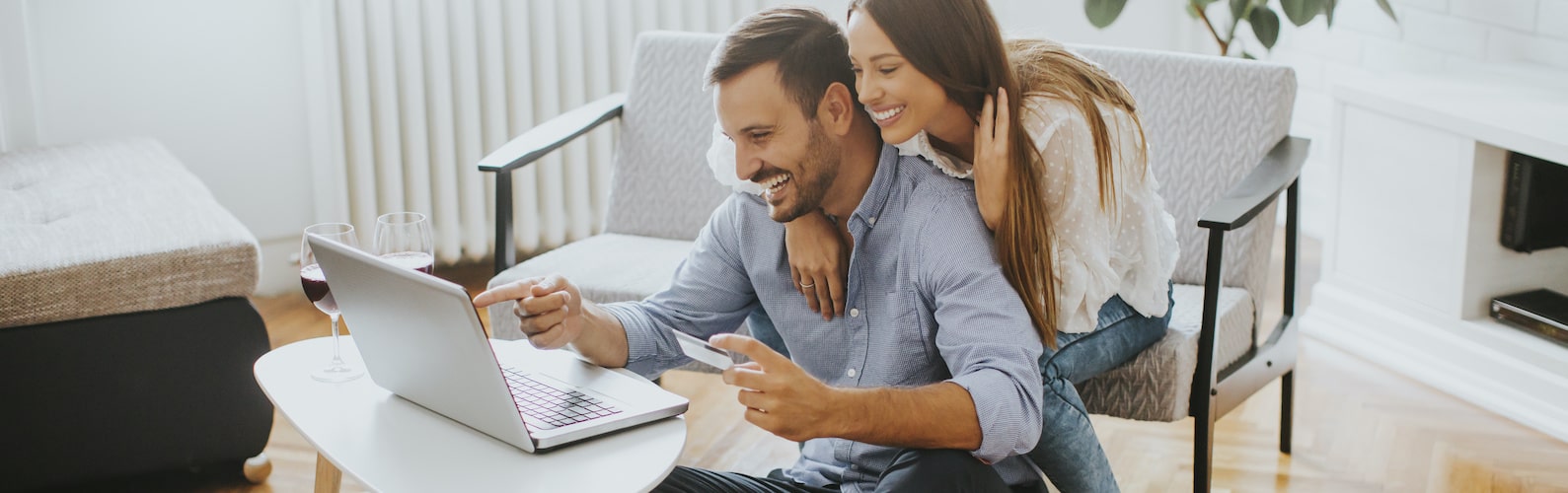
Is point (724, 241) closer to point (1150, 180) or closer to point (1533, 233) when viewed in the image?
point (1150, 180)

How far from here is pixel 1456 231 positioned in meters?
2.72

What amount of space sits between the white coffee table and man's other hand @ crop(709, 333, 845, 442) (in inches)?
3.6

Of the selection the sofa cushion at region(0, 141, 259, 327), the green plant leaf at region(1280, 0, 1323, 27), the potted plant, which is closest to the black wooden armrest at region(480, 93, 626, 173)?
the sofa cushion at region(0, 141, 259, 327)

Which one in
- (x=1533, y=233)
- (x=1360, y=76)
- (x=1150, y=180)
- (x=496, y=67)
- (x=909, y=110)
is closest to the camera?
(x=909, y=110)

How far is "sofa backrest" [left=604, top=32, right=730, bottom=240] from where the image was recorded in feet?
8.36

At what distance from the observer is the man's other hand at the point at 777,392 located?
1.26 meters

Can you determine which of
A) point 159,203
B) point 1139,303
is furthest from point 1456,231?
point 159,203

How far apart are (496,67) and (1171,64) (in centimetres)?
162

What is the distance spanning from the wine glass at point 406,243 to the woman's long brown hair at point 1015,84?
1.71 feet

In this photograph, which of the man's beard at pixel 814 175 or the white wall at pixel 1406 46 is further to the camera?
the white wall at pixel 1406 46

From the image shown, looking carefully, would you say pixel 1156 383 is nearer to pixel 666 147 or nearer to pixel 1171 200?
pixel 1171 200

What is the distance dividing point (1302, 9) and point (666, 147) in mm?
1427

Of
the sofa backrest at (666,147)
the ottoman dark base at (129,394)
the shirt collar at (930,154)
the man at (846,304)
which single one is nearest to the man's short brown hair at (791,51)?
the man at (846,304)

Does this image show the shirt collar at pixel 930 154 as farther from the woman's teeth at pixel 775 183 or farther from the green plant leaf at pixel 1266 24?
the green plant leaf at pixel 1266 24
